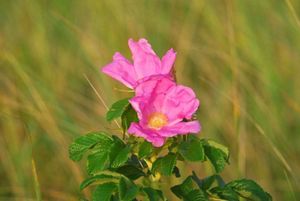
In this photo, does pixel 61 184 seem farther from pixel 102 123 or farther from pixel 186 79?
pixel 186 79

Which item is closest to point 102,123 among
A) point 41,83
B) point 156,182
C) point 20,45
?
point 41,83

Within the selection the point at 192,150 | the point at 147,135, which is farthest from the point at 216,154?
the point at 147,135

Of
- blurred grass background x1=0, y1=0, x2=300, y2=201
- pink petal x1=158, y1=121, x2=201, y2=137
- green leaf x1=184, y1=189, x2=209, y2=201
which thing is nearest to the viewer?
pink petal x1=158, y1=121, x2=201, y2=137

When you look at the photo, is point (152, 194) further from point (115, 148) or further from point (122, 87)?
point (122, 87)

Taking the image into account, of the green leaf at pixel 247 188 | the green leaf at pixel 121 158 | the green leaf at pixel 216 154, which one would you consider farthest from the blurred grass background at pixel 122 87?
the green leaf at pixel 121 158

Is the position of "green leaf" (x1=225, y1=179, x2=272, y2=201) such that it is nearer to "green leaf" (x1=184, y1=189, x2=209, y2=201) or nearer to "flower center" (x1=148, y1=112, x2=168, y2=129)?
"green leaf" (x1=184, y1=189, x2=209, y2=201)

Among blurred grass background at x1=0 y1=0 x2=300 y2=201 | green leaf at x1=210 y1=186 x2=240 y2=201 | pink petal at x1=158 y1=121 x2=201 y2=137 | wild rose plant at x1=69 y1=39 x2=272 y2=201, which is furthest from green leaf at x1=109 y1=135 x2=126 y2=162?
blurred grass background at x1=0 y1=0 x2=300 y2=201

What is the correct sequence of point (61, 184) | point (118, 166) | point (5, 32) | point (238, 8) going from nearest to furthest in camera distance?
1. point (118, 166)
2. point (61, 184)
3. point (238, 8)
4. point (5, 32)
